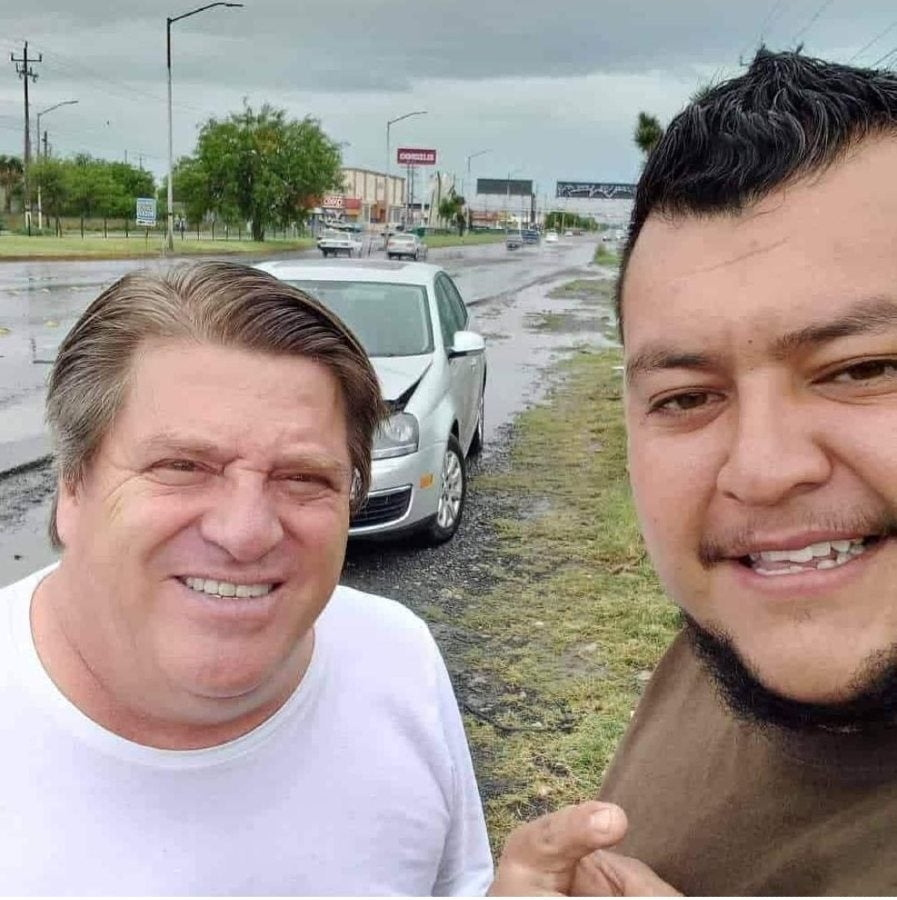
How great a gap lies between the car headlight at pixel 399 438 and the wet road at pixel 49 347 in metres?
1.83

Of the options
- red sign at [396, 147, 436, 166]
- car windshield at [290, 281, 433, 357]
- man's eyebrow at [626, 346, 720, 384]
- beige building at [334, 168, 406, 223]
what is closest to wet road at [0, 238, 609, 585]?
man's eyebrow at [626, 346, 720, 384]

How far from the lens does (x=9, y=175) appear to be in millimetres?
73125

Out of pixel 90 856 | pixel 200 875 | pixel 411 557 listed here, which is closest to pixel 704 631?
pixel 200 875

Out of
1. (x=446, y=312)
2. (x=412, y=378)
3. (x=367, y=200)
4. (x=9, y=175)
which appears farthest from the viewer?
(x=367, y=200)

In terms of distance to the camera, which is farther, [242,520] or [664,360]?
[242,520]

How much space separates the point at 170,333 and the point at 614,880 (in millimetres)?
1013

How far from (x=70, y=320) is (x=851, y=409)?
17.8 m

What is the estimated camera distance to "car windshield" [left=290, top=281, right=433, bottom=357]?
6.99 m

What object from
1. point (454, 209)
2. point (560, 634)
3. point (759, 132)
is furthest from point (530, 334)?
point (454, 209)

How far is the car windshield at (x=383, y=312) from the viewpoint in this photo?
22.9ft

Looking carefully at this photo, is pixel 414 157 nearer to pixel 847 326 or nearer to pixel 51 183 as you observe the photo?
pixel 51 183

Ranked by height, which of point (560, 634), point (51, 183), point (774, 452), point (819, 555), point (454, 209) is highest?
point (454, 209)

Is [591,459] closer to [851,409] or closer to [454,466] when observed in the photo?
[454,466]

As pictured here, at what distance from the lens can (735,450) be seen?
1184mm
